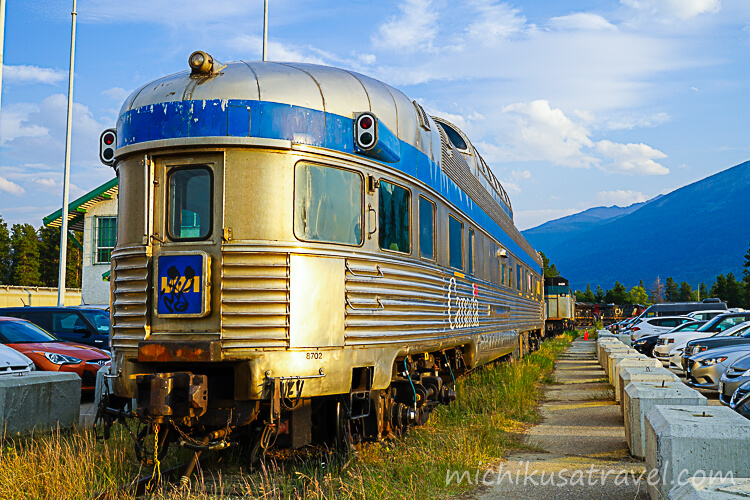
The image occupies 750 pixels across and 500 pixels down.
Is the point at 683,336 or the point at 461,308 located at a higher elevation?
the point at 461,308

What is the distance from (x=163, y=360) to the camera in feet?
18.7

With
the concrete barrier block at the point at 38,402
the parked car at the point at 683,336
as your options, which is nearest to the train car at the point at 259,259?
the concrete barrier block at the point at 38,402

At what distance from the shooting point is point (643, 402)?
22.1ft

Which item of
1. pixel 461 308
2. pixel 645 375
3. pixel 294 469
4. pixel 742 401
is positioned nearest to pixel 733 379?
pixel 742 401

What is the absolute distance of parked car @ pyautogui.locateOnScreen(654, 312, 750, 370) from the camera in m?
17.7

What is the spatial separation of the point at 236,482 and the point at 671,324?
2297 centimetres

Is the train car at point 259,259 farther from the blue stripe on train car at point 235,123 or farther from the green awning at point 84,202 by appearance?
the green awning at point 84,202

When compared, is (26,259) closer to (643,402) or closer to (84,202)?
(84,202)

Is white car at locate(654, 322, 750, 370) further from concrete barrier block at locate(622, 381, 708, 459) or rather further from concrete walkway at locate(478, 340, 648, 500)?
concrete barrier block at locate(622, 381, 708, 459)

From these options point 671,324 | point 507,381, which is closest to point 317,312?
point 507,381

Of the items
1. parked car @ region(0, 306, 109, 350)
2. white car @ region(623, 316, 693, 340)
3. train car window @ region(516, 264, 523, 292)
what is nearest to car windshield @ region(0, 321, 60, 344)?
parked car @ region(0, 306, 109, 350)

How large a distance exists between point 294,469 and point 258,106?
3217 mm

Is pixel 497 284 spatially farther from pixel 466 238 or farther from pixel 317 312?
pixel 317 312

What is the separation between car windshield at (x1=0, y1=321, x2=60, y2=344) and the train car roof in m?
6.95
